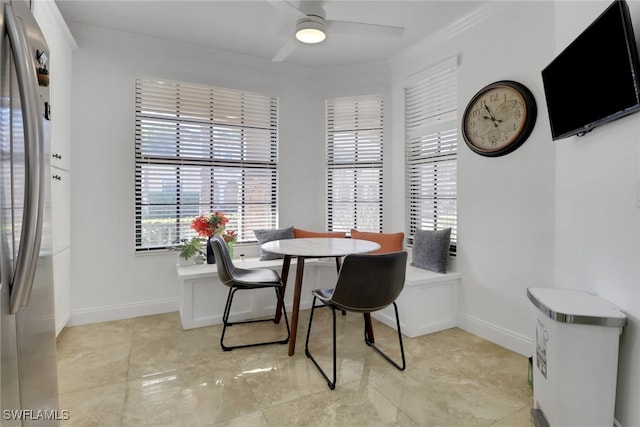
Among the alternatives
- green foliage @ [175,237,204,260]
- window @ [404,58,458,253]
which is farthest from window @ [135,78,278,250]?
window @ [404,58,458,253]

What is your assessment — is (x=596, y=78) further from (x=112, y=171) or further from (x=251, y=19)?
(x=112, y=171)

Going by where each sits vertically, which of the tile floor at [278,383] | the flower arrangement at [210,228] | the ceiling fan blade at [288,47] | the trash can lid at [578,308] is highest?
the ceiling fan blade at [288,47]

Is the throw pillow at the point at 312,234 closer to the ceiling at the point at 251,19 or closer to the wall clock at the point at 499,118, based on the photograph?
the wall clock at the point at 499,118

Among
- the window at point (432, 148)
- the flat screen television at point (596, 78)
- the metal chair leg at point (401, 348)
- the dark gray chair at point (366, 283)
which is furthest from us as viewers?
the window at point (432, 148)

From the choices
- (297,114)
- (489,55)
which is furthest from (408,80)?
(297,114)

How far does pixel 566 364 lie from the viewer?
59.7 inches

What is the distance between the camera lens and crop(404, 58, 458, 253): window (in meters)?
3.20

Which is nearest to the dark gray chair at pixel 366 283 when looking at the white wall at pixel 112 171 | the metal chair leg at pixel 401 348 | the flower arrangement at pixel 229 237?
the metal chair leg at pixel 401 348

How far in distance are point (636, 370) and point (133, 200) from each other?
388 cm

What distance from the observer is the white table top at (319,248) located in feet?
7.64

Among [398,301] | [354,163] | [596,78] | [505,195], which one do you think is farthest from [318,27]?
[398,301]

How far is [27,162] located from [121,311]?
2748 mm

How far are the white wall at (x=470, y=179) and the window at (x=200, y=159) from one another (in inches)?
4.9

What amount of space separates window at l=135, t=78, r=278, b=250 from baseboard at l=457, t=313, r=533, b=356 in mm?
2338
